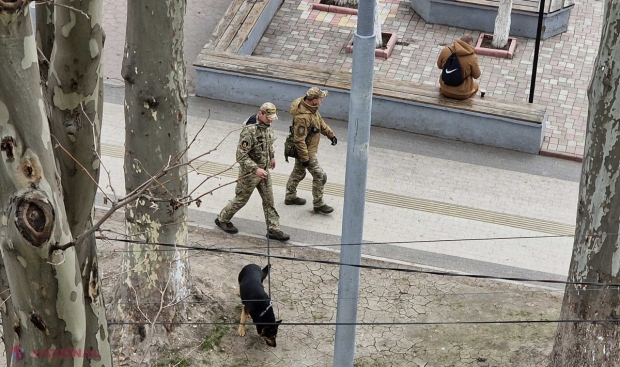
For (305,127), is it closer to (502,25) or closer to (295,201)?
(295,201)

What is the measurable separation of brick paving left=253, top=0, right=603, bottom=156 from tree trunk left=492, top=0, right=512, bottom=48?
295mm

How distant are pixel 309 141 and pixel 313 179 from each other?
1.60ft

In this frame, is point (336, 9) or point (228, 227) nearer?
point (228, 227)

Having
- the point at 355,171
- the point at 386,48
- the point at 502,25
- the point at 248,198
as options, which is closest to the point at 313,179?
the point at 248,198

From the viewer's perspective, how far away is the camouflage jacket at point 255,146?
31.8 ft

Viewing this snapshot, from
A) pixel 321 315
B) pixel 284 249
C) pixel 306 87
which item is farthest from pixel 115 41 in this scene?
pixel 321 315

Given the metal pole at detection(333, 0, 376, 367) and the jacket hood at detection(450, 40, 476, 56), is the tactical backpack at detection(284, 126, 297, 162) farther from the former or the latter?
the metal pole at detection(333, 0, 376, 367)

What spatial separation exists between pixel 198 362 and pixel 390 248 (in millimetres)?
2781

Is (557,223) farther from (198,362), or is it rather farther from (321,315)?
(198,362)

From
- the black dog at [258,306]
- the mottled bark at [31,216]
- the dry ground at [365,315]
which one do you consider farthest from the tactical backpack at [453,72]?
the mottled bark at [31,216]

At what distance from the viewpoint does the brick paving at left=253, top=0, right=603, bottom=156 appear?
1343cm

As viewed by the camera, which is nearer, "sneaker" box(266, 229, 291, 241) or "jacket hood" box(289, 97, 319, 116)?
"jacket hood" box(289, 97, 319, 116)

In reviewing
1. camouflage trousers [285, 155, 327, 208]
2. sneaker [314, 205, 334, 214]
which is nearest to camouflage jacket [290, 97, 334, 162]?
camouflage trousers [285, 155, 327, 208]

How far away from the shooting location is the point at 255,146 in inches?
383
